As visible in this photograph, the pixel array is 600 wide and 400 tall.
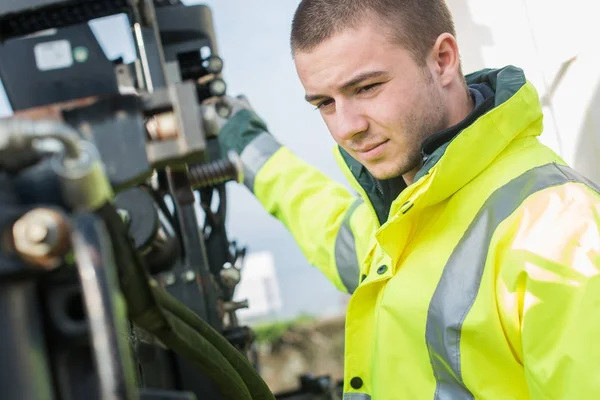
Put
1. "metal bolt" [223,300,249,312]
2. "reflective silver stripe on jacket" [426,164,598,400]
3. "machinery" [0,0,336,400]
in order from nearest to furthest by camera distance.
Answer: "machinery" [0,0,336,400], "reflective silver stripe on jacket" [426,164,598,400], "metal bolt" [223,300,249,312]

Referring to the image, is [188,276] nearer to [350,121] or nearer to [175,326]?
[350,121]

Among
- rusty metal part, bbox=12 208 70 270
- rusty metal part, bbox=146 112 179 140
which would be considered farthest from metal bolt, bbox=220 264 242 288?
rusty metal part, bbox=12 208 70 270

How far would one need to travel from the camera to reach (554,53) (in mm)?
2184

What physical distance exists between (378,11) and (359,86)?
6.6 inches

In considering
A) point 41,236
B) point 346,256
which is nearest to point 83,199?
point 41,236

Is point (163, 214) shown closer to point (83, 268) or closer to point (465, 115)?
point (465, 115)

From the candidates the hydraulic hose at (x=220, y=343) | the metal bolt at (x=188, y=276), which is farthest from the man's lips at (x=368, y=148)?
the hydraulic hose at (x=220, y=343)

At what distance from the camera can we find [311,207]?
1856mm

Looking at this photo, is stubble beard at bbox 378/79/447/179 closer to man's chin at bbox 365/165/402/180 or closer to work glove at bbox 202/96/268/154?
man's chin at bbox 365/165/402/180

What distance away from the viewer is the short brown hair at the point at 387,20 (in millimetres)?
1442

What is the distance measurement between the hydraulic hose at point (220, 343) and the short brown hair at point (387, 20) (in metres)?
0.75

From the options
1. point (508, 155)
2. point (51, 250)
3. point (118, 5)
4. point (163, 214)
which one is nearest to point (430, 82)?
point (508, 155)

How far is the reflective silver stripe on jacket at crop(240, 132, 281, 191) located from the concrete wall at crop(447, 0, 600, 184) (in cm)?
90

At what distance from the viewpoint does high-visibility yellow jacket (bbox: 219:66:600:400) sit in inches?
40.5
